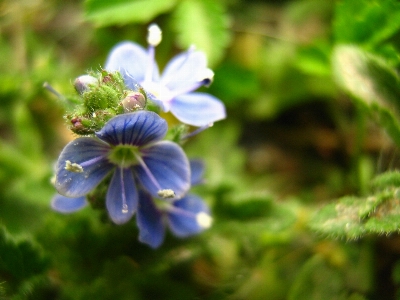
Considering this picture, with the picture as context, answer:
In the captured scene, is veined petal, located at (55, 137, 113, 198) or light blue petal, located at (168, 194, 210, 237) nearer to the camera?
veined petal, located at (55, 137, 113, 198)

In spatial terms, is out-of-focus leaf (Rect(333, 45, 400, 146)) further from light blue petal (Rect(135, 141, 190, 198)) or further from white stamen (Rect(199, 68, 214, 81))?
light blue petal (Rect(135, 141, 190, 198))

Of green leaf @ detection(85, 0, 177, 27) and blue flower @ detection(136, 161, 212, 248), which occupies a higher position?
green leaf @ detection(85, 0, 177, 27)

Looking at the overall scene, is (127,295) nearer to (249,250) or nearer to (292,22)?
(249,250)

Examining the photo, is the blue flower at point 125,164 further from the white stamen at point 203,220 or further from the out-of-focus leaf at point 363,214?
the out-of-focus leaf at point 363,214

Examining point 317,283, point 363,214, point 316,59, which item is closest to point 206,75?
point 363,214

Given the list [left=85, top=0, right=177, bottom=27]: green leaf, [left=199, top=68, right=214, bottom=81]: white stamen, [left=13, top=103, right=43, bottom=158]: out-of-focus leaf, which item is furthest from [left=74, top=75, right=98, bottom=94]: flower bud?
[left=13, top=103, right=43, bottom=158]: out-of-focus leaf

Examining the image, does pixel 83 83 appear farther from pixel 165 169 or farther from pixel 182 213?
pixel 182 213

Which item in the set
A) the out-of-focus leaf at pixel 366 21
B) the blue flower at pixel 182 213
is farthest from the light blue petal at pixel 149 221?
the out-of-focus leaf at pixel 366 21
